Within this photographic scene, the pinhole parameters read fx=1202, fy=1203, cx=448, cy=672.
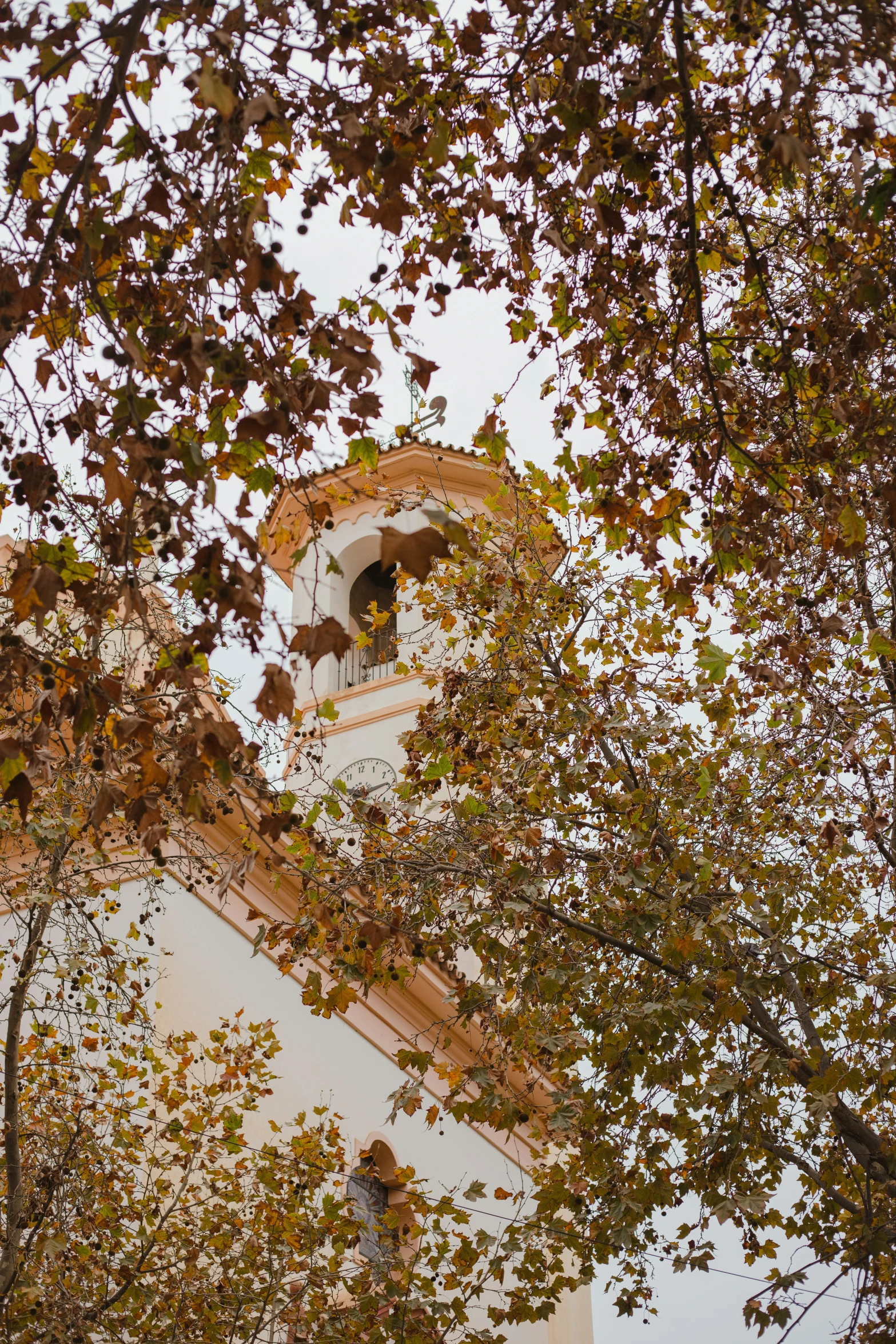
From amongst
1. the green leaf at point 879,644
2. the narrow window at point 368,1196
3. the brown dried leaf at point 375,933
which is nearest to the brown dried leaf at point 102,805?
the brown dried leaf at point 375,933

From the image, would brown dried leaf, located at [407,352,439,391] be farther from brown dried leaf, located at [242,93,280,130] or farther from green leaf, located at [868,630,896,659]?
green leaf, located at [868,630,896,659]

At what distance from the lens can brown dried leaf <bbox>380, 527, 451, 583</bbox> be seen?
233cm

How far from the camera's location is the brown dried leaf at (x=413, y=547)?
2.33 metres

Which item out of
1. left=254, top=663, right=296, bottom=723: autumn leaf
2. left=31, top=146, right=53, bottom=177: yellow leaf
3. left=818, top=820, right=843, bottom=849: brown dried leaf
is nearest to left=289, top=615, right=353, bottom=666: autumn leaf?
left=254, top=663, right=296, bottom=723: autumn leaf

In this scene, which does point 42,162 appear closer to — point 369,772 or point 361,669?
point 369,772

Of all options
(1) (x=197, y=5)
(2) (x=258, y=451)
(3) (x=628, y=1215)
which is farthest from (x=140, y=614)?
(3) (x=628, y=1215)

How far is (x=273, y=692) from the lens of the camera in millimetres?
2801

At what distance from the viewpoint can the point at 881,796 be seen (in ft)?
21.7

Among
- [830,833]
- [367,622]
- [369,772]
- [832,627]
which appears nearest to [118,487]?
[832,627]

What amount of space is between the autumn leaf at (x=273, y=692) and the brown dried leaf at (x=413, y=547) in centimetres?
56

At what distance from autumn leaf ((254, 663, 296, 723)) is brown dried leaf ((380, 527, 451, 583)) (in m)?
0.56

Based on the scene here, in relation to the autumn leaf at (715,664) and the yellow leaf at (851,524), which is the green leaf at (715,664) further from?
the yellow leaf at (851,524)

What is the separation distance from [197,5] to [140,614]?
148 centimetres

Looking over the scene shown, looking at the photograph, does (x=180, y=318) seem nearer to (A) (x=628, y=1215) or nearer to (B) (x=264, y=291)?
(B) (x=264, y=291)
